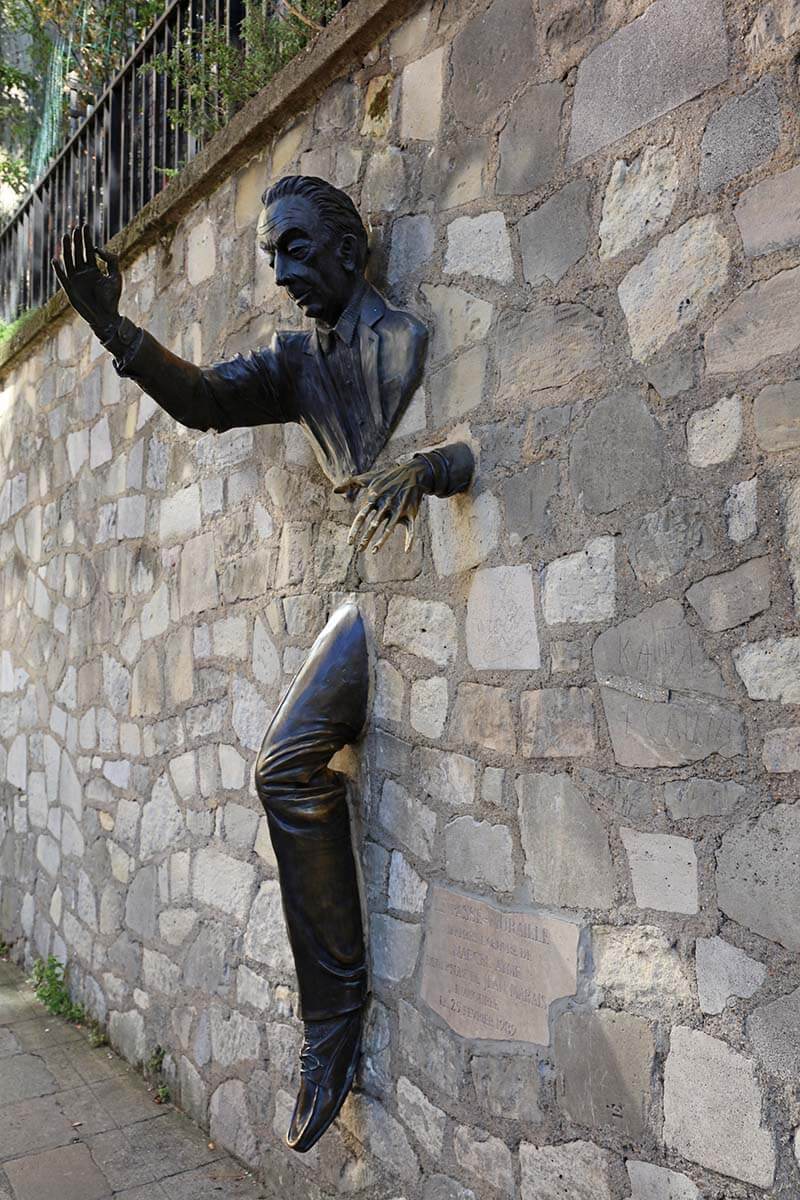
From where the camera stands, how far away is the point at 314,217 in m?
2.46

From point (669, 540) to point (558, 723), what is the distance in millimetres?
437

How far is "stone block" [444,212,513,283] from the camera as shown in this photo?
2287mm

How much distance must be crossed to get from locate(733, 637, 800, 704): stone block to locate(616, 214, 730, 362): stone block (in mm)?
581

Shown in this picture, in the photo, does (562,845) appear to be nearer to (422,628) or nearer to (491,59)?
(422,628)

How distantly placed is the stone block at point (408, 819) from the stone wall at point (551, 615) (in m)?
0.01

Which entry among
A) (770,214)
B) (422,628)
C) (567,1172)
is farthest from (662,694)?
(567,1172)

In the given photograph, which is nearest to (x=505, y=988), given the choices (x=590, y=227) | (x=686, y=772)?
(x=686, y=772)

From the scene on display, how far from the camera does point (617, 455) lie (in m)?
2.02

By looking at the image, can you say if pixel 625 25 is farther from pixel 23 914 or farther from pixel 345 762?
pixel 23 914

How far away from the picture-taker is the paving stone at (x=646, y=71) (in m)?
1.88

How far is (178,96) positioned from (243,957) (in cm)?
298

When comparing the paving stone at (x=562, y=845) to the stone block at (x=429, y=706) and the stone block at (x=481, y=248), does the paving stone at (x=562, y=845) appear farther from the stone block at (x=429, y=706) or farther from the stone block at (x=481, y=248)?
the stone block at (x=481, y=248)

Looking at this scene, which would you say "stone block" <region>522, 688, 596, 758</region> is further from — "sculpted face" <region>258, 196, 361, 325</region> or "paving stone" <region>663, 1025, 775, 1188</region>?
"sculpted face" <region>258, 196, 361, 325</region>

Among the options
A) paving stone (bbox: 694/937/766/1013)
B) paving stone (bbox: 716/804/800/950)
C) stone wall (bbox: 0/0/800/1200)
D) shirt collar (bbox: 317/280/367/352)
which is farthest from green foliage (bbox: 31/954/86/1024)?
paving stone (bbox: 716/804/800/950)
